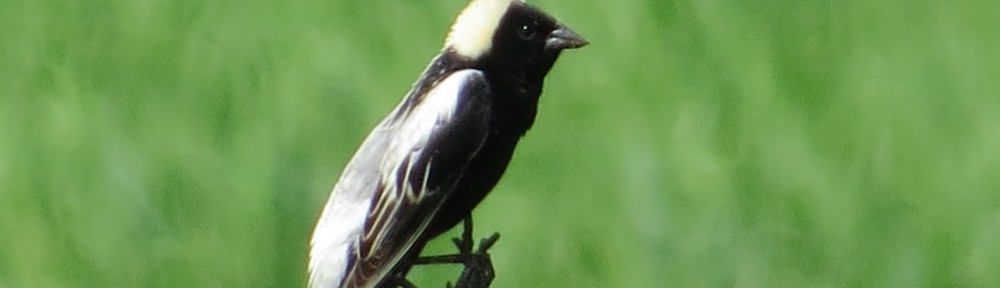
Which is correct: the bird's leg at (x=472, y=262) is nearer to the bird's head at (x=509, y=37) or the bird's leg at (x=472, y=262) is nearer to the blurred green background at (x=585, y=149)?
the bird's head at (x=509, y=37)

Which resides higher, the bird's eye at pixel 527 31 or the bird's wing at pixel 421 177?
the bird's eye at pixel 527 31

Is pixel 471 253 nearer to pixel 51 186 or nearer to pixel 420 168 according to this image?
pixel 420 168

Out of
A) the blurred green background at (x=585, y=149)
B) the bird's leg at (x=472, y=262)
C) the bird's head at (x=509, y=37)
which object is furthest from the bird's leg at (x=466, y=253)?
the blurred green background at (x=585, y=149)

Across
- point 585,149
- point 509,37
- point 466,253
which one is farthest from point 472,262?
point 585,149

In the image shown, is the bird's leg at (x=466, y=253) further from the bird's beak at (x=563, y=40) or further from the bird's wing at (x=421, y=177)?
the bird's beak at (x=563, y=40)

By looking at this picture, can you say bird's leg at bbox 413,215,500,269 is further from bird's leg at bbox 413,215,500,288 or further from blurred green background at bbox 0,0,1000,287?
blurred green background at bbox 0,0,1000,287

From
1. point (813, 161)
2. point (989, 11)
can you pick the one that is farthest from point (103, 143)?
point (989, 11)

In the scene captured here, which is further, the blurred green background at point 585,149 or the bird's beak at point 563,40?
the blurred green background at point 585,149

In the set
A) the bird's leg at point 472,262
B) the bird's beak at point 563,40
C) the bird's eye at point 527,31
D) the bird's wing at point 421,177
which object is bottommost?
the bird's leg at point 472,262

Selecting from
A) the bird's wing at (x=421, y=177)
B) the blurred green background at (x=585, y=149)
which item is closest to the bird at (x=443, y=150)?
the bird's wing at (x=421, y=177)
